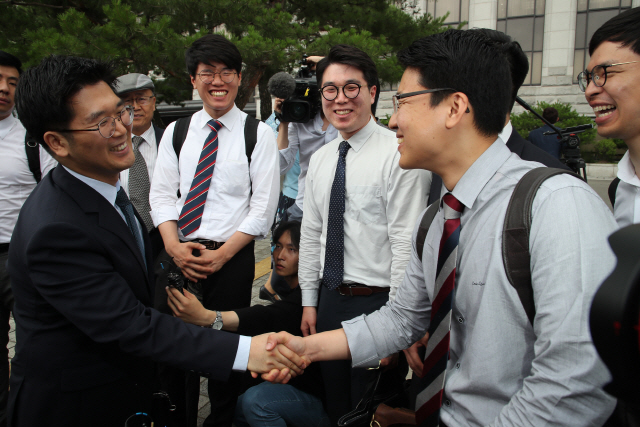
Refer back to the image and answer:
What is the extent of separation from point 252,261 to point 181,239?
456mm

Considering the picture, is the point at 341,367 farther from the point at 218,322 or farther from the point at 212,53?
the point at 212,53

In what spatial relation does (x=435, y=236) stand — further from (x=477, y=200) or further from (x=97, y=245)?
(x=97, y=245)

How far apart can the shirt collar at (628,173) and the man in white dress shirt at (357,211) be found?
0.81 metres

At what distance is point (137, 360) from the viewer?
67.2 inches

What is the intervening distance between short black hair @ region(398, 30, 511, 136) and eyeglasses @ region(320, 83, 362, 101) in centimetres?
100

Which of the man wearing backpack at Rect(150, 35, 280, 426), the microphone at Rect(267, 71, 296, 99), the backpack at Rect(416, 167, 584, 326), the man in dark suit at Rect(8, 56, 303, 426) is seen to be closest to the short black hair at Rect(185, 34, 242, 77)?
the man wearing backpack at Rect(150, 35, 280, 426)

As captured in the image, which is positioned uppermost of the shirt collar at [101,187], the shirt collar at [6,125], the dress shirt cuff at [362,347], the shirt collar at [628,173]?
the shirt collar at [6,125]

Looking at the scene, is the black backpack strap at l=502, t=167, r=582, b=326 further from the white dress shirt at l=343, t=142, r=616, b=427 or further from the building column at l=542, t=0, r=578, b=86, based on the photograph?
the building column at l=542, t=0, r=578, b=86

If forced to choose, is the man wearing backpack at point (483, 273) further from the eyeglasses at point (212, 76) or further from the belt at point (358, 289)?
the eyeglasses at point (212, 76)

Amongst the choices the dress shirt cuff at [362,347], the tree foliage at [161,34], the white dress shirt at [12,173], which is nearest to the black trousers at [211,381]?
the white dress shirt at [12,173]

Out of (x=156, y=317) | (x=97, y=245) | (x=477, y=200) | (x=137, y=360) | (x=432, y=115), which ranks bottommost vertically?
(x=137, y=360)

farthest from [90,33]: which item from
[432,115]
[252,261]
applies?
[432,115]

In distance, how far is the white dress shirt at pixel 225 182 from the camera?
2646 millimetres

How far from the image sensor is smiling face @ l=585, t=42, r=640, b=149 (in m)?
1.65
